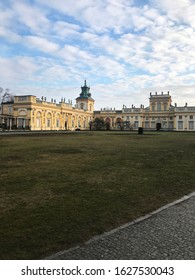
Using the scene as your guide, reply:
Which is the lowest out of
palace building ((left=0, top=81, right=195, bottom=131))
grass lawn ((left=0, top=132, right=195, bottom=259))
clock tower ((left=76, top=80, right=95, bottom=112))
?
grass lawn ((left=0, top=132, right=195, bottom=259))

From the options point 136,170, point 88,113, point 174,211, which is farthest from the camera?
point 88,113

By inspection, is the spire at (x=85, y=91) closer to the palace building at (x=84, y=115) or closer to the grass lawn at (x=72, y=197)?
the palace building at (x=84, y=115)

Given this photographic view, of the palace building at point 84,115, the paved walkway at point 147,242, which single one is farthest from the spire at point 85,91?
the paved walkway at point 147,242

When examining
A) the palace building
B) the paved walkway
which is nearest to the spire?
the palace building

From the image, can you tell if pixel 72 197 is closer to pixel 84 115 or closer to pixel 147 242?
pixel 147 242

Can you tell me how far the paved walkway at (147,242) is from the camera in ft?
12.2

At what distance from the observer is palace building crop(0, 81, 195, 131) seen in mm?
63750

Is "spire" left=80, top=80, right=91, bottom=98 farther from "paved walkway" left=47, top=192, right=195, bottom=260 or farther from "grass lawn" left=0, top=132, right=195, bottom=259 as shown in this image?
"paved walkway" left=47, top=192, right=195, bottom=260

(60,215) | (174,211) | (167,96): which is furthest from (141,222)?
(167,96)

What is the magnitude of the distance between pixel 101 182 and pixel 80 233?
133 inches

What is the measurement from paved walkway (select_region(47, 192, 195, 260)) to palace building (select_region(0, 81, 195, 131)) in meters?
59.5

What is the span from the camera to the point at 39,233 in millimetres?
4324

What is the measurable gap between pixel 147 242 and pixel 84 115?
290 feet
